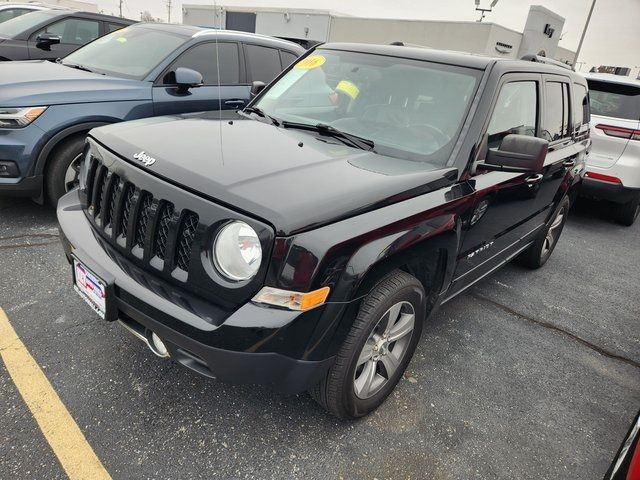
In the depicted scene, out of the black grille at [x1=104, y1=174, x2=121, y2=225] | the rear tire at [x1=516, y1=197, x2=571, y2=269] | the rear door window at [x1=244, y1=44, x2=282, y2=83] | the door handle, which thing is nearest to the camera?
the black grille at [x1=104, y1=174, x2=121, y2=225]

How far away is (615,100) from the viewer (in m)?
6.15

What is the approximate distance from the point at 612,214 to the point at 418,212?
6.15 m

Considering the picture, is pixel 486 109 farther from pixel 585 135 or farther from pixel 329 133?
pixel 585 135

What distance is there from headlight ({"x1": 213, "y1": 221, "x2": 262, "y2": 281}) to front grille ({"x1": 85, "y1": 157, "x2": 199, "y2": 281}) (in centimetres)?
12

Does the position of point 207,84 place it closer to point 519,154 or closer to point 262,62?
point 262,62

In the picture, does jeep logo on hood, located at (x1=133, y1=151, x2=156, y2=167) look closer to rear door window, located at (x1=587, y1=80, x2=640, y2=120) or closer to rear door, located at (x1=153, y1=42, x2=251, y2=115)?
rear door, located at (x1=153, y1=42, x2=251, y2=115)

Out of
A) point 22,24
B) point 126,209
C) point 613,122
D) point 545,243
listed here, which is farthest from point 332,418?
point 22,24

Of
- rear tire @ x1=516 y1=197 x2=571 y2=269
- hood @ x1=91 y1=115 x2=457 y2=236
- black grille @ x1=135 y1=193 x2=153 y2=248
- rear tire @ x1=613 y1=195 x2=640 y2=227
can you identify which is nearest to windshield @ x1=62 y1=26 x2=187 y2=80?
hood @ x1=91 y1=115 x2=457 y2=236

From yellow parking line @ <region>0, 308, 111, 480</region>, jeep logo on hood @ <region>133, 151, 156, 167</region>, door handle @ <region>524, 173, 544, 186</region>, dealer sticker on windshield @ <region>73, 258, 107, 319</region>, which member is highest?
jeep logo on hood @ <region>133, 151, 156, 167</region>

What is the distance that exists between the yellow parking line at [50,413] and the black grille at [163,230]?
35.7 inches

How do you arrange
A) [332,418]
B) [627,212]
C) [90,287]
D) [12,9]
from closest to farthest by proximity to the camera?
[90,287] → [332,418] → [627,212] → [12,9]

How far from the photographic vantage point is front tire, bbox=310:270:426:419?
2006mm

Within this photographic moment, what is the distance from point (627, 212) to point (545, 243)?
297 centimetres

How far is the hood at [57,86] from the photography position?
146 inches
